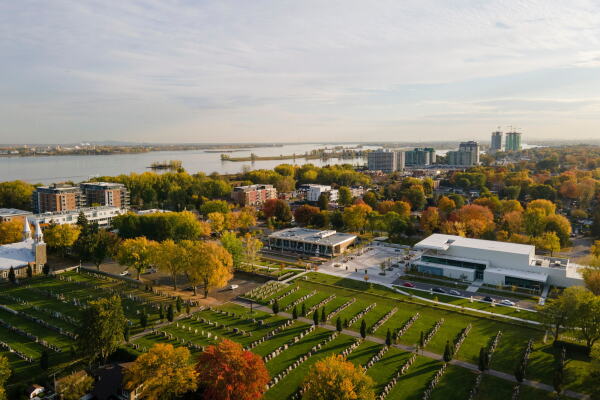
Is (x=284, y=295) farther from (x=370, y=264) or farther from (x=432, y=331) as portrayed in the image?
(x=370, y=264)

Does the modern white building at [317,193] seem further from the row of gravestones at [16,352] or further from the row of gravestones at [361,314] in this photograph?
the row of gravestones at [16,352]

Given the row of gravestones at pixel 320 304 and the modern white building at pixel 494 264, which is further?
the modern white building at pixel 494 264

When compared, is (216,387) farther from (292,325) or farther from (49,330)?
(49,330)

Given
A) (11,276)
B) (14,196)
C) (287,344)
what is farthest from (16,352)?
(14,196)

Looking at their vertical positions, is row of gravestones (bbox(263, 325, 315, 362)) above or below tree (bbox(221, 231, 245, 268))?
below

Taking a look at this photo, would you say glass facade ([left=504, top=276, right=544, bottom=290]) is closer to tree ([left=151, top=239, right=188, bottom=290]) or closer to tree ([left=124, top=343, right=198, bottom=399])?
tree ([left=151, top=239, right=188, bottom=290])

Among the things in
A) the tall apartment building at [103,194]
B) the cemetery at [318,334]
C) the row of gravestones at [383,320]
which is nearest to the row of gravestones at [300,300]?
the cemetery at [318,334]

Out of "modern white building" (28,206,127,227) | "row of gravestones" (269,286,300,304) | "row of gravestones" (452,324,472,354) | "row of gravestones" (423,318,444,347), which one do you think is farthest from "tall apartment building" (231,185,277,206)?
"row of gravestones" (452,324,472,354)
